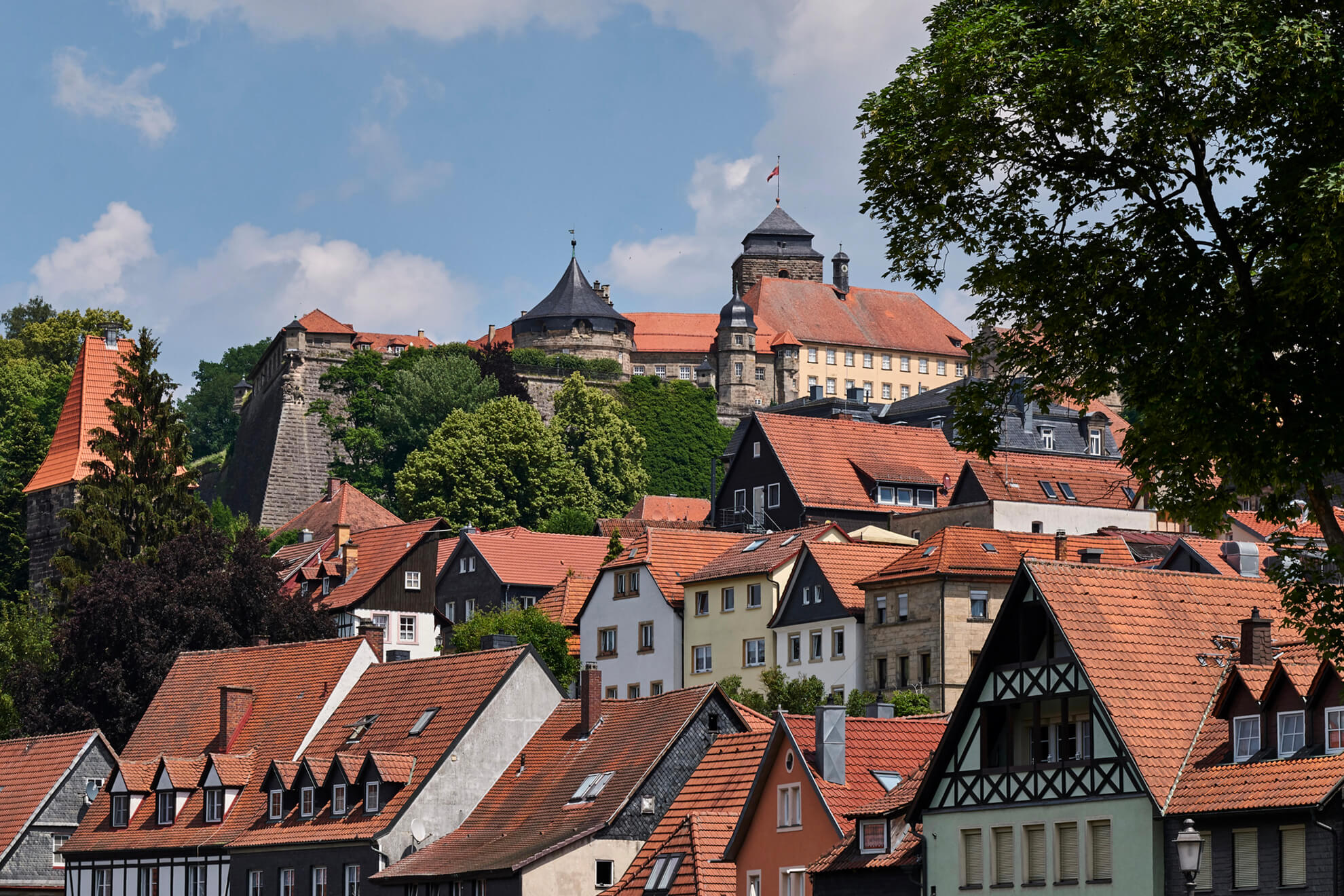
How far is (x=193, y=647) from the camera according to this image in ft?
243

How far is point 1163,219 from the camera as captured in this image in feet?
78.0

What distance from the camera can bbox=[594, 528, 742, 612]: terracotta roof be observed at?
79.3 metres

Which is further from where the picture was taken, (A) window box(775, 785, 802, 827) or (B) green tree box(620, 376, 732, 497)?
(B) green tree box(620, 376, 732, 497)

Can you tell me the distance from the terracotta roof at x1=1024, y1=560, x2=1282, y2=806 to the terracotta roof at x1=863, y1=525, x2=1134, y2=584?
25560 millimetres

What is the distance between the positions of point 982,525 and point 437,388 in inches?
2804

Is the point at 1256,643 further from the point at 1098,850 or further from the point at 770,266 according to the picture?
the point at 770,266

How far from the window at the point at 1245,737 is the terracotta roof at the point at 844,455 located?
2111 inches

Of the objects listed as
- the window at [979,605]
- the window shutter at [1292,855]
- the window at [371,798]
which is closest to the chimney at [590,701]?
the window at [371,798]

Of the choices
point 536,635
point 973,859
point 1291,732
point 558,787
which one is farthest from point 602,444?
point 1291,732

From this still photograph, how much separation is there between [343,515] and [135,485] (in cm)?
2965

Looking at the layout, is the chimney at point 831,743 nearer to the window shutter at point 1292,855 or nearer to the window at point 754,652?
the window shutter at point 1292,855

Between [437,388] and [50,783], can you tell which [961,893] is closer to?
[50,783]

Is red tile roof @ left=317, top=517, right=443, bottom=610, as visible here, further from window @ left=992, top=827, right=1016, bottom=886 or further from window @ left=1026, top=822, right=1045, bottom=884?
window @ left=1026, top=822, right=1045, bottom=884

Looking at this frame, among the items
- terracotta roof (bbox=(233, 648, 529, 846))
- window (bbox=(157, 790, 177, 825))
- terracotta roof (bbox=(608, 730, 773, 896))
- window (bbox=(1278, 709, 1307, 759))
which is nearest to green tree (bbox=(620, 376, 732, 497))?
terracotta roof (bbox=(233, 648, 529, 846))
